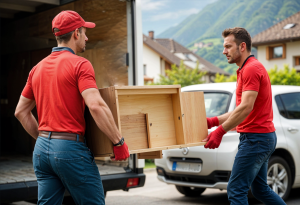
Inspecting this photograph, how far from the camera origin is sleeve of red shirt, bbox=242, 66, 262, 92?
338 centimetres

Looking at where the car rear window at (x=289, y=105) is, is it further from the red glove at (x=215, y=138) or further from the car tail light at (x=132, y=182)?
the red glove at (x=215, y=138)

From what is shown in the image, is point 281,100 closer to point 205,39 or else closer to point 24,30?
point 24,30

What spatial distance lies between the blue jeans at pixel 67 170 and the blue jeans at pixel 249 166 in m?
1.25

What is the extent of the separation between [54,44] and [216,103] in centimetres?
364

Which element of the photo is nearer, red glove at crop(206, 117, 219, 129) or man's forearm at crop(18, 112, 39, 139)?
man's forearm at crop(18, 112, 39, 139)

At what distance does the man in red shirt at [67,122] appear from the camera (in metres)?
2.58

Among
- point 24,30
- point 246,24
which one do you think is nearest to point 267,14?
point 246,24

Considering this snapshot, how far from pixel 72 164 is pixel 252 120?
167 cm

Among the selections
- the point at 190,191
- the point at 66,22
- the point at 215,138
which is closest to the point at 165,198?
the point at 190,191

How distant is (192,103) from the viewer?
3.59 meters

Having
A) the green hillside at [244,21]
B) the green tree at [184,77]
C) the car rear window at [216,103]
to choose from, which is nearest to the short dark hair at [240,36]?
the car rear window at [216,103]

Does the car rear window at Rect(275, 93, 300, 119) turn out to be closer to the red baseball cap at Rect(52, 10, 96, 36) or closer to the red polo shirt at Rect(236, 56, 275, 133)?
the red polo shirt at Rect(236, 56, 275, 133)

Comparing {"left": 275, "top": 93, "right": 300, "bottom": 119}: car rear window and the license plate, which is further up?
{"left": 275, "top": 93, "right": 300, "bottom": 119}: car rear window

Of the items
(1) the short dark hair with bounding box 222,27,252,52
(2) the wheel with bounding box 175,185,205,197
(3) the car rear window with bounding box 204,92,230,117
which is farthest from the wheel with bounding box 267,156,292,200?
(1) the short dark hair with bounding box 222,27,252,52
